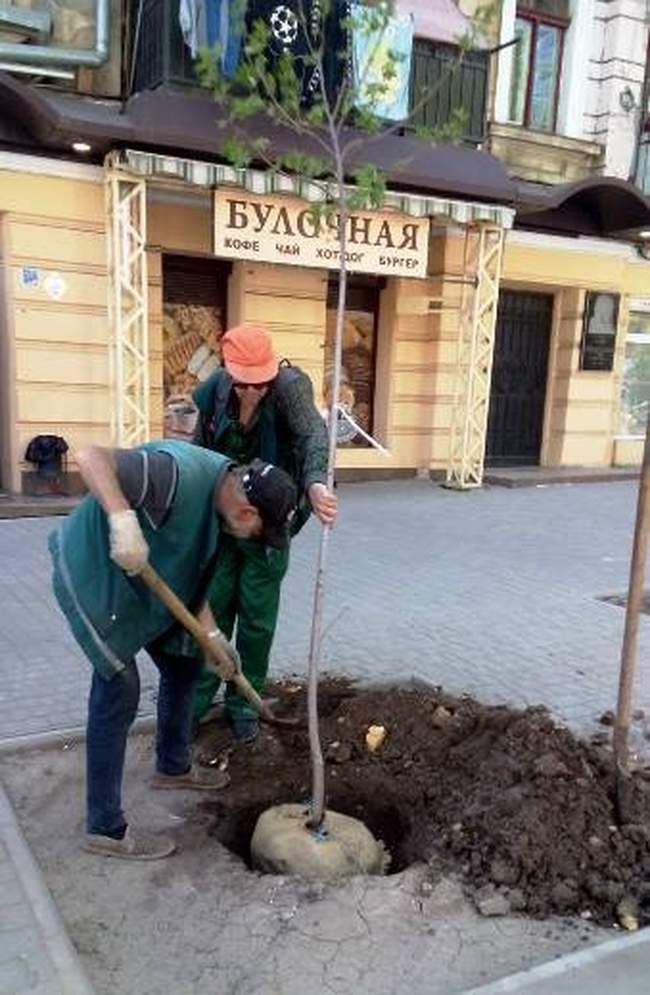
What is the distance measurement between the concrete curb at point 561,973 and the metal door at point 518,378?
10.2 meters

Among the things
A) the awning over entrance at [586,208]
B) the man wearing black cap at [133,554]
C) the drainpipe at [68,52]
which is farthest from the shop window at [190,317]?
the man wearing black cap at [133,554]

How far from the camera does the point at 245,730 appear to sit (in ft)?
12.3

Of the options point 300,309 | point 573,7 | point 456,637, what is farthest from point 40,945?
point 573,7

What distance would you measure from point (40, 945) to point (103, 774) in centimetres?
60

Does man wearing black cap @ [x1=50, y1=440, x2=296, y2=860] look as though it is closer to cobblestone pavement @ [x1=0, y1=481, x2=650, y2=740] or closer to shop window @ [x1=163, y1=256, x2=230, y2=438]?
cobblestone pavement @ [x1=0, y1=481, x2=650, y2=740]

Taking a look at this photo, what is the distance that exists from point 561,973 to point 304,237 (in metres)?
7.86

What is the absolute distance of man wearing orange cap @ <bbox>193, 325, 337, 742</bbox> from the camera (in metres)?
3.49

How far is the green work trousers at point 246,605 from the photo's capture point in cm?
375

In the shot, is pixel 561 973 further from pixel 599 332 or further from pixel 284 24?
pixel 599 332

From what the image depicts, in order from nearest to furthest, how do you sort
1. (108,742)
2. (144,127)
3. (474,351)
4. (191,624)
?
(191,624) → (108,742) → (144,127) → (474,351)

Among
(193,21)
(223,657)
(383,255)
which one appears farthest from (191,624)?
(383,255)

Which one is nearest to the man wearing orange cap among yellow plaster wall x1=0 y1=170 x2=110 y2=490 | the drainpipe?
yellow plaster wall x1=0 y1=170 x2=110 y2=490

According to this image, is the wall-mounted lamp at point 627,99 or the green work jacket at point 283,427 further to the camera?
the wall-mounted lamp at point 627,99

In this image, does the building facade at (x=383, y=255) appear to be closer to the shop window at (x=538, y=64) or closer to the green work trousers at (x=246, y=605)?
the shop window at (x=538, y=64)
